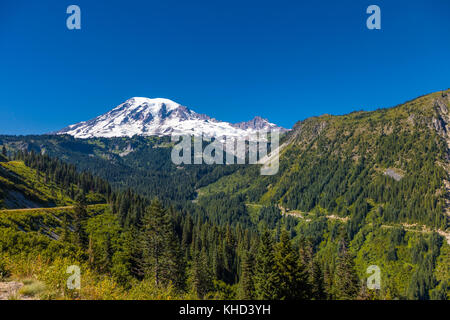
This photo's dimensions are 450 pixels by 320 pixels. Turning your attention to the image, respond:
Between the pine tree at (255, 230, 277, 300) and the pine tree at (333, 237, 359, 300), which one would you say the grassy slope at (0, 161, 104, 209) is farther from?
the pine tree at (333, 237, 359, 300)

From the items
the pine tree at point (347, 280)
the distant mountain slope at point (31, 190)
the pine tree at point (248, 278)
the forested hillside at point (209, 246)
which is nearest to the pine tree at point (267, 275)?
the forested hillside at point (209, 246)

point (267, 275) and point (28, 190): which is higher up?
point (28, 190)

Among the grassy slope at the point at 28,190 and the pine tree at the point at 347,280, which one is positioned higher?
the grassy slope at the point at 28,190

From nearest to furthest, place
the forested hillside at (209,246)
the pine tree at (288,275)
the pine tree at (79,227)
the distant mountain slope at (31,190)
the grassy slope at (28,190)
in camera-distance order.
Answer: the forested hillside at (209,246), the pine tree at (288,275), the pine tree at (79,227), the grassy slope at (28,190), the distant mountain slope at (31,190)

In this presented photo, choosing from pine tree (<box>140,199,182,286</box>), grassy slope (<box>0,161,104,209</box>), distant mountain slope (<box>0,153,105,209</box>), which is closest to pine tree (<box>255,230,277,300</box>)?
pine tree (<box>140,199,182,286</box>)

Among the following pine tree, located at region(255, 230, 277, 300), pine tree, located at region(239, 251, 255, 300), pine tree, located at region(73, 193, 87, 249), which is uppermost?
pine tree, located at region(73, 193, 87, 249)

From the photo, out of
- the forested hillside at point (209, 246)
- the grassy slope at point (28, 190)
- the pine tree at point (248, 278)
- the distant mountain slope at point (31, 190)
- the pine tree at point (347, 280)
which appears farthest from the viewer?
the distant mountain slope at point (31, 190)

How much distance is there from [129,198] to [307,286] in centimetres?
9370

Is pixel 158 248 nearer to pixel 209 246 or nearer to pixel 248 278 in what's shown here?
pixel 248 278

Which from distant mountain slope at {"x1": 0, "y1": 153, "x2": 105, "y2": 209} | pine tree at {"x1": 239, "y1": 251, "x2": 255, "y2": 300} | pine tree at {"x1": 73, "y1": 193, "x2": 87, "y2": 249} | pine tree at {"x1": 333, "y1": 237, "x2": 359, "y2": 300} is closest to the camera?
pine tree at {"x1": 73, "y1": 193, "x2": 87, "y2": 249}

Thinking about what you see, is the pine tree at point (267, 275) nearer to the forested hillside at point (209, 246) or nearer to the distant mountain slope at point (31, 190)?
the forested hillside at point (209, 246)

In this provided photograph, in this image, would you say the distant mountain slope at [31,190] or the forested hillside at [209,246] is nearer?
the forested hillside at [209,246]

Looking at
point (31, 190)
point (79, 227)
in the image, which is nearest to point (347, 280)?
point (79, 227)
